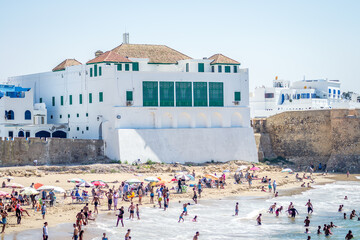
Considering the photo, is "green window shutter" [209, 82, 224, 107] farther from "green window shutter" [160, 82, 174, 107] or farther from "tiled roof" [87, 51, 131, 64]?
"tiled roof" [87, 51, 131, 64]

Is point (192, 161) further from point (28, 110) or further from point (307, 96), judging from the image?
point (307, 96)

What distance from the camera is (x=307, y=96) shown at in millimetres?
77375

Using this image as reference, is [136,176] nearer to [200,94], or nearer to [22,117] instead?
[200,94]

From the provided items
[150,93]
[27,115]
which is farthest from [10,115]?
[150,93]

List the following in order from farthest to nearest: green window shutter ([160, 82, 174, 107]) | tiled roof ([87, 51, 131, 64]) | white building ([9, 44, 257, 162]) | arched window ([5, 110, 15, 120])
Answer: arched window ([5, 110, 15, 120]) → green window shutter ([160, 82, 174, 107]) → tiled roof ([87, 51, 131, 64]) → white building ([9, 44, 257, 162])

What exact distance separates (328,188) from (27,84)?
31155mm

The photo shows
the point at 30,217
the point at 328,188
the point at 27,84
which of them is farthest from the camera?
the point at 27,84

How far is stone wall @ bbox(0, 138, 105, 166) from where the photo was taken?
154 ft

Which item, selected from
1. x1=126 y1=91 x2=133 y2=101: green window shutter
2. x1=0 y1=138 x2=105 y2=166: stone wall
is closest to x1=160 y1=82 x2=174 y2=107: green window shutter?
x1=126 y1=91 x2=133 y2=101: green window shutter

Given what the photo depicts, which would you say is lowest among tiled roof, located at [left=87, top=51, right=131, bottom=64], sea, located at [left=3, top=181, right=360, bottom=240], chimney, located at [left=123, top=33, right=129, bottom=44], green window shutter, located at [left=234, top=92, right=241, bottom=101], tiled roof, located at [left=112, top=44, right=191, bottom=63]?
sea, located at [left=3, top=181, right=360, bottom=240]

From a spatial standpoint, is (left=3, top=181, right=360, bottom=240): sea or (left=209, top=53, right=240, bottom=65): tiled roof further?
(left=209, top=53, right=240, bottom=65): tiled roof

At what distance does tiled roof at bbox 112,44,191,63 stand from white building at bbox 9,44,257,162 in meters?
0.10

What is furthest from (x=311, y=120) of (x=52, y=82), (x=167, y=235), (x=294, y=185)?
(x=167, y=235)

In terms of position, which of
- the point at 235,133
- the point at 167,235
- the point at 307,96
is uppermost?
the point at 307,96
